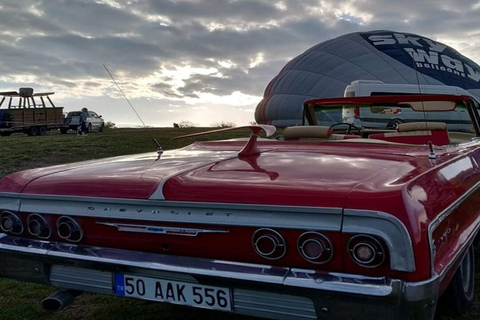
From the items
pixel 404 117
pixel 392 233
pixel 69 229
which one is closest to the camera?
pixel 392 233

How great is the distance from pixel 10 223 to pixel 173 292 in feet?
3.34

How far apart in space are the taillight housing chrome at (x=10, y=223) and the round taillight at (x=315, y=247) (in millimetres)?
1481

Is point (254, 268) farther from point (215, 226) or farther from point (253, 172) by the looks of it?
point (253, 172)

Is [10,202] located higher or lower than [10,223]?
higher

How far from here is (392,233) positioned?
1774 millimetres

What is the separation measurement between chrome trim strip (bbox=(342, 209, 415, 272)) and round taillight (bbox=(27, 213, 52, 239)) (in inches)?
60.0

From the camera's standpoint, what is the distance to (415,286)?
1.77 metres

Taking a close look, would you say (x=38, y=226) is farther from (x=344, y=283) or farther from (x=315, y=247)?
(x=344, y=283)

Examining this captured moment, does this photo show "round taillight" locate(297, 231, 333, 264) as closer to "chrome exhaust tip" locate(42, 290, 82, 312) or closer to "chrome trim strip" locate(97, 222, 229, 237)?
"chrome trim strip" locate(97, 222, 229, 237)

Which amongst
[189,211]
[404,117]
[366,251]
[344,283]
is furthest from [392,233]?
[404,117]

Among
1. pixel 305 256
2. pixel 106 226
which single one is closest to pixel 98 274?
pixel 106 226

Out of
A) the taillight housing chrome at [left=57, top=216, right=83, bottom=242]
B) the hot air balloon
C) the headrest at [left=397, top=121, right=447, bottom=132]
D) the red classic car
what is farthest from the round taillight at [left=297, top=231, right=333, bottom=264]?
the hot air balloon

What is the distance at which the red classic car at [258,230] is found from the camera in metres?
1.82

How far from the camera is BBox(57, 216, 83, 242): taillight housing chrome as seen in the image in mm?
2375
